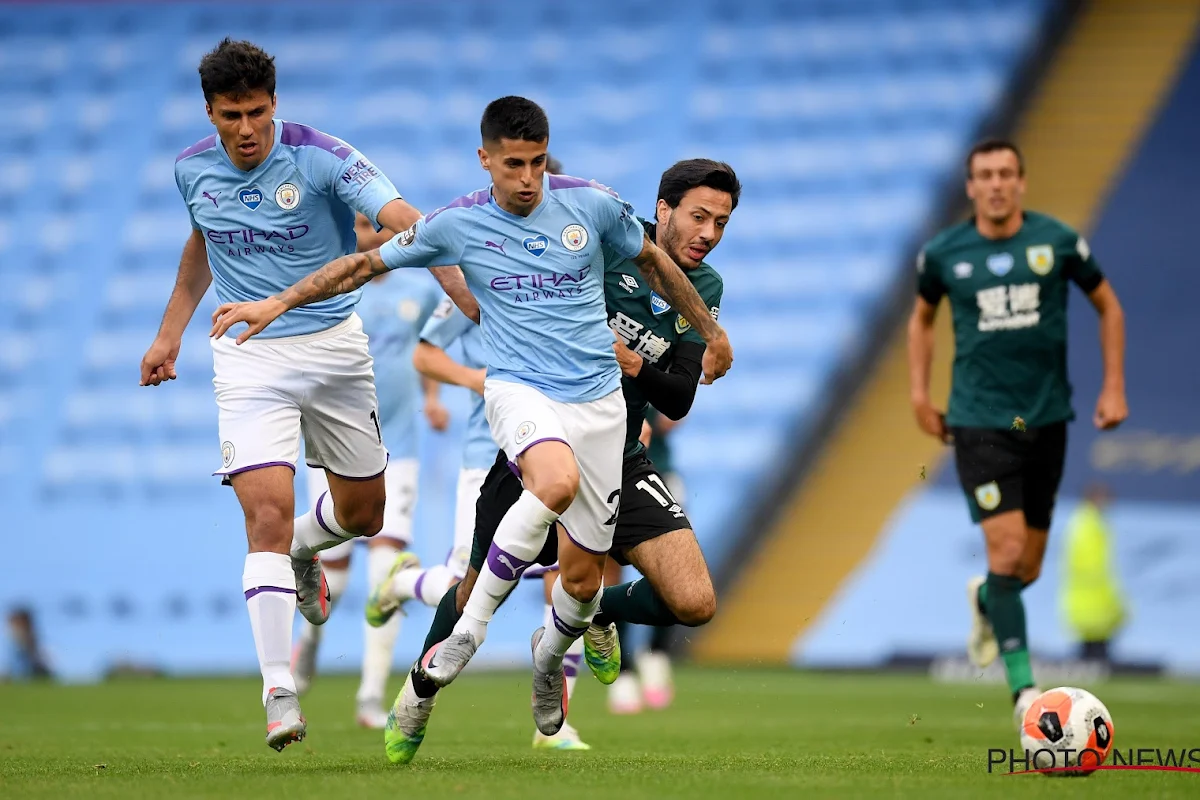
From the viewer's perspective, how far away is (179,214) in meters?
19.9

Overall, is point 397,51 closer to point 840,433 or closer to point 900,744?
point 840,433

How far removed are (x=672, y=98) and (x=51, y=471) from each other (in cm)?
862

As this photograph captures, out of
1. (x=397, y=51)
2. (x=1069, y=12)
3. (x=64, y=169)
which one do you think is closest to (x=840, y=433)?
(x=1069, y=12)

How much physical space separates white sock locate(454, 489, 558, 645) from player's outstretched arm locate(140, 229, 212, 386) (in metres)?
1.63

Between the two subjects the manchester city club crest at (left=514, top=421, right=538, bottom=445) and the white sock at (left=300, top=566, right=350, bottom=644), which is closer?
the manchester city club crest at (left=514, top=421, right=538, bottom=445)

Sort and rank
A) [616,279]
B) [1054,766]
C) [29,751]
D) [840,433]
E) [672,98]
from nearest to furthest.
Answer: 1. [1054,766]
2. [616,279]
3. [29,751]
4. [840,433]
5. [672,98]

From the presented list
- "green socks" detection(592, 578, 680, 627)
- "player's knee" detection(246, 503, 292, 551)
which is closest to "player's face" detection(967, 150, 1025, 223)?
"green socks" detection(592, 578, 680, 627)

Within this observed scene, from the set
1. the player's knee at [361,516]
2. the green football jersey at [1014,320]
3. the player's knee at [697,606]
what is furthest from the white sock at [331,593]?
the green football jersey at [1014,320]

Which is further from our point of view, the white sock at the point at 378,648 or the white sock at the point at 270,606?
the white sock at the point at 378,648

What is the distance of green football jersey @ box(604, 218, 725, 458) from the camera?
19.7ft

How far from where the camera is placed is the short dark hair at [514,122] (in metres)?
5.29

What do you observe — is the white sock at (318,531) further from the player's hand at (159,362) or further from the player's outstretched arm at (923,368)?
A: the player's outstretched arm at (923,368)

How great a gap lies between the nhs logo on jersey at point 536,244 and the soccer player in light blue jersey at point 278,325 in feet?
1.52

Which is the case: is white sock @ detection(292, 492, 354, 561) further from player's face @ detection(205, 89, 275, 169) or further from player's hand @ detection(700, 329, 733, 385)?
player's hand @ detection(700, 329, 733, 385)
